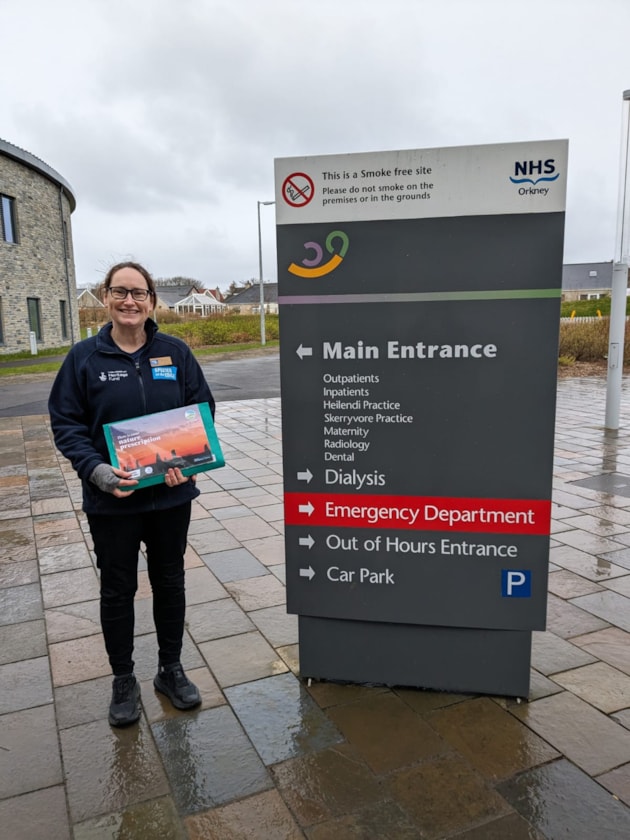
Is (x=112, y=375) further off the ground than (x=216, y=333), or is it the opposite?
(x=112, y=375)

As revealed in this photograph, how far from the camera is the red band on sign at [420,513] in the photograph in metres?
2.65

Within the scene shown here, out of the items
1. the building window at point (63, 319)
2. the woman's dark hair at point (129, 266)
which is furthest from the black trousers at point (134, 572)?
the building window at point (63, 319)

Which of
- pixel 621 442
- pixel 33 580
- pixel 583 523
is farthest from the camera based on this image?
pixel 621 442

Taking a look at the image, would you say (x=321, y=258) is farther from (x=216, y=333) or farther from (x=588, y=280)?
(x=588, y=280)

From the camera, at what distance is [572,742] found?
101 inches

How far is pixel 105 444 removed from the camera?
2637mm

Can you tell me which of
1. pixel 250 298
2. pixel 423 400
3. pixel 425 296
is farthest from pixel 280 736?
pixel 250 298

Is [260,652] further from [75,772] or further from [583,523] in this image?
[583,523]

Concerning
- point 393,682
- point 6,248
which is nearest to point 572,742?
point 393,682

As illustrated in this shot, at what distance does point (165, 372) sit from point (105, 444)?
0.38 metres

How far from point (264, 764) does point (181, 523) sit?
99 cm

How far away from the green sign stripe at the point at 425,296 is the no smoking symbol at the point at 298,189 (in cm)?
37

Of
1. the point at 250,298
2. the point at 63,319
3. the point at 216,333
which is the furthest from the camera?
the point at 250,298

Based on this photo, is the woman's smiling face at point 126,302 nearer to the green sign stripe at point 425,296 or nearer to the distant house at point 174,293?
the green sign stripe at point 425,296
